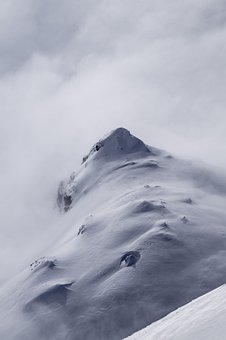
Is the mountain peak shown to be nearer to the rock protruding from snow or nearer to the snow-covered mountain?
the rock protruding from snow

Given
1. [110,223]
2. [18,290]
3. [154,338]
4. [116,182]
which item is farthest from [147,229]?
[154,338]

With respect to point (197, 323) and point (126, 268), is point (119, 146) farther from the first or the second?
point (197, 323)

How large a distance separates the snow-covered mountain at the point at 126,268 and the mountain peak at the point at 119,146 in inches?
712

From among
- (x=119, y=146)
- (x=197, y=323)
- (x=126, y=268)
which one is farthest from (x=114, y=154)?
(x=197, y=323)

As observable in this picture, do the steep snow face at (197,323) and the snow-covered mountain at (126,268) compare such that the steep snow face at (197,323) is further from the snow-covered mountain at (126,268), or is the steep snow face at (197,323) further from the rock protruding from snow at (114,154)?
the rock protruding from snow at (114,154)

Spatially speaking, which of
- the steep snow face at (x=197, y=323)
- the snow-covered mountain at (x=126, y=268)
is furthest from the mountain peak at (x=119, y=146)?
the steep snow face at (x=197, y=323)

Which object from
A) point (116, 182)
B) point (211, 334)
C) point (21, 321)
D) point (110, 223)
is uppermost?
point (116, 182)

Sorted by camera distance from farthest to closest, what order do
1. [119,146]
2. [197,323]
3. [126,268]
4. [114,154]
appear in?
[119,146], [114,154], [126,268], [197,323]

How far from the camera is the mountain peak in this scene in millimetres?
116188

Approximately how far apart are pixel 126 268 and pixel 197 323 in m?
45.7

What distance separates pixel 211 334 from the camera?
63.8 ft

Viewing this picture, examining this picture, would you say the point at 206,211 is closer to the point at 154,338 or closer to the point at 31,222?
the point at 154,338

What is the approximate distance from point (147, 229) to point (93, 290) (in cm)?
1238

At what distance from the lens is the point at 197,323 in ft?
70.5
